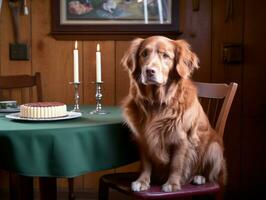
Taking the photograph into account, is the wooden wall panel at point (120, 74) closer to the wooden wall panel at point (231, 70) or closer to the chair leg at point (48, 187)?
the wooden wall panel at point (231, 70)

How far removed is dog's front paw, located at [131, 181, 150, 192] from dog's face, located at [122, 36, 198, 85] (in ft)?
1.30

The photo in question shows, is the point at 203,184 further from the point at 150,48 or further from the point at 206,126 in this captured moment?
the point at 150,48

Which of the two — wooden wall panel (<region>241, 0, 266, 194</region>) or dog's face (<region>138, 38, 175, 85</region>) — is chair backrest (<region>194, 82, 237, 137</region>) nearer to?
dog's face (<region>138, 38, 175, 85</region>)

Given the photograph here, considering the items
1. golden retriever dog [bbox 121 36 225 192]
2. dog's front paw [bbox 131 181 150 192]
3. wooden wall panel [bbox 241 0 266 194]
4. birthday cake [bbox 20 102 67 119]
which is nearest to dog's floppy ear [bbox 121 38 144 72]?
golden retriever dog [bbox 121 36 225 192]

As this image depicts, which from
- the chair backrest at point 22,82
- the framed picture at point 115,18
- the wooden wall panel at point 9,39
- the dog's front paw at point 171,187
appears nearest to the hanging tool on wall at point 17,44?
the wooden wall panel at point 9,39

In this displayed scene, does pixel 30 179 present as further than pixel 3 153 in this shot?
Yes

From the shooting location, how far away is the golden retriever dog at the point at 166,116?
1743 mm

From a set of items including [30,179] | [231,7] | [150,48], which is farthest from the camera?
[231,7]

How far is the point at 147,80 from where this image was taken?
1.70m

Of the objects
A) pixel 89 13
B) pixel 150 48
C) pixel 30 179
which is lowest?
pixel 30 179

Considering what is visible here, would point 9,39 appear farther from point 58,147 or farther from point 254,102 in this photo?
point 254,102

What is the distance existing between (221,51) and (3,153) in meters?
1.69

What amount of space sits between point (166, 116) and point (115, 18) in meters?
1.30

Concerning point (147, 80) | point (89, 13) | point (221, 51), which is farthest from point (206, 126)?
point (89, 13)
